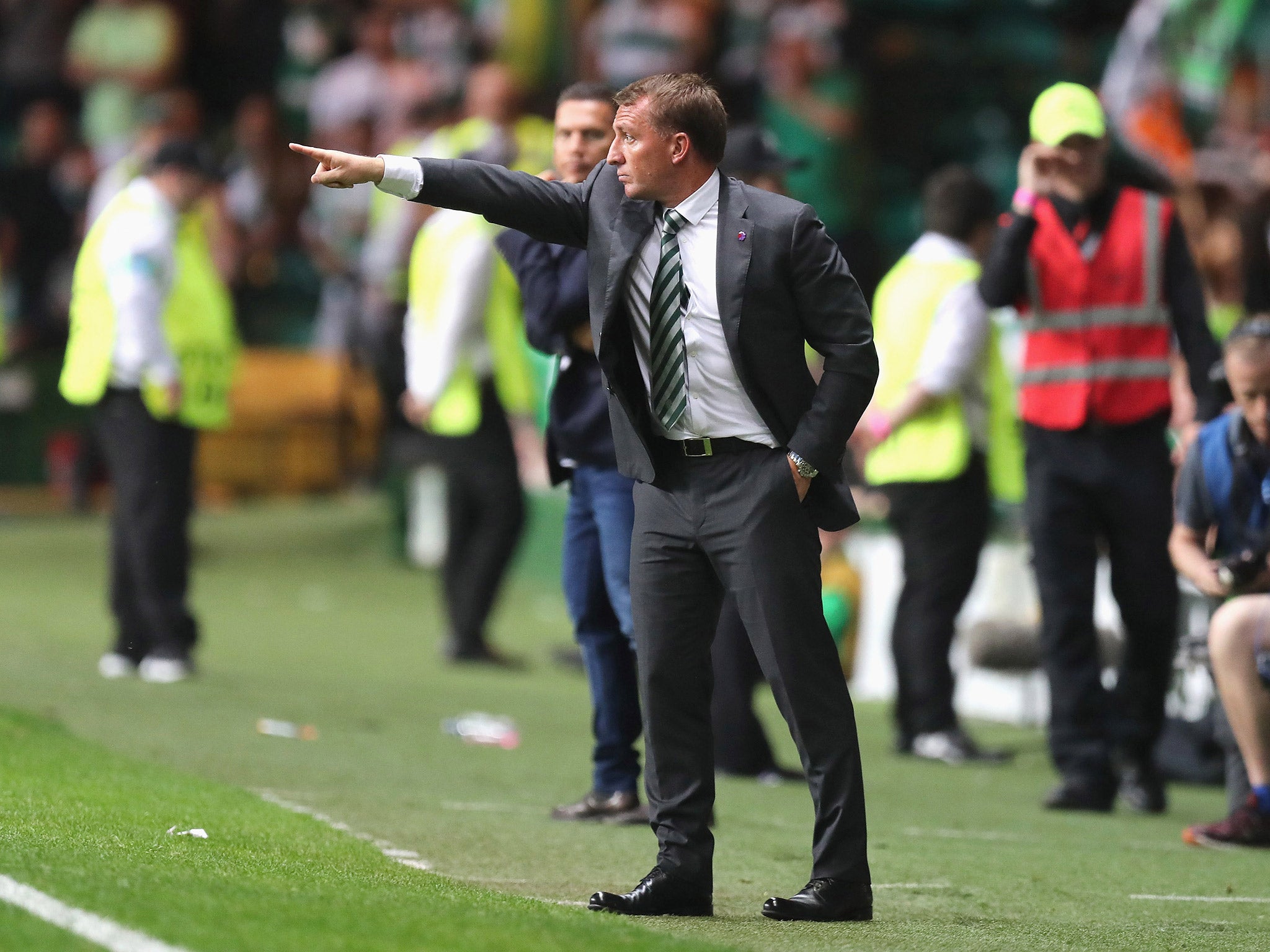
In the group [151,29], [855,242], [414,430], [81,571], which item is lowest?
[81,571]

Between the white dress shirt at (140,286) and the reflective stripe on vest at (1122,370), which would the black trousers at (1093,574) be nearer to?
the reflective stripe on vest at (1122,370)

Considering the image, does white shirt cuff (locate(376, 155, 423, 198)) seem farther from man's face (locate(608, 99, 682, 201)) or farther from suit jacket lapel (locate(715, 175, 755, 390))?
suit jacket lapel (locate(715, 175, 755, 390))

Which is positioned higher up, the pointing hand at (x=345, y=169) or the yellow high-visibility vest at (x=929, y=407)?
the pointing hand at (x=345, y=169)

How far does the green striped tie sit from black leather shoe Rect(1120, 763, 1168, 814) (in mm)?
3145

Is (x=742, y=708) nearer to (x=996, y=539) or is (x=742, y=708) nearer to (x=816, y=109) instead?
(x=996, y=539)

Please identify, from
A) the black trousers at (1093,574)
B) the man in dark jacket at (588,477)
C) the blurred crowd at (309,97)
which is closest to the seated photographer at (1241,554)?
the black trousers at (1093,574)

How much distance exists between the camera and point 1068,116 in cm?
714

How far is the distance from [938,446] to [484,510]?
2.94m

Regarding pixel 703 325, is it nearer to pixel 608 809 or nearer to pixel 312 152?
pixel 312 152

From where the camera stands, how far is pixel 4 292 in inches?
696

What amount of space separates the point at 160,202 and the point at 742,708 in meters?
3.72

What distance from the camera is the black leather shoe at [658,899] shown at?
4.85m

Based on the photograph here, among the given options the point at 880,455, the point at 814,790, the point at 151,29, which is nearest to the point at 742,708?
the point at 880,455

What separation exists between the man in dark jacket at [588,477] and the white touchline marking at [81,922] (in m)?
2.31
